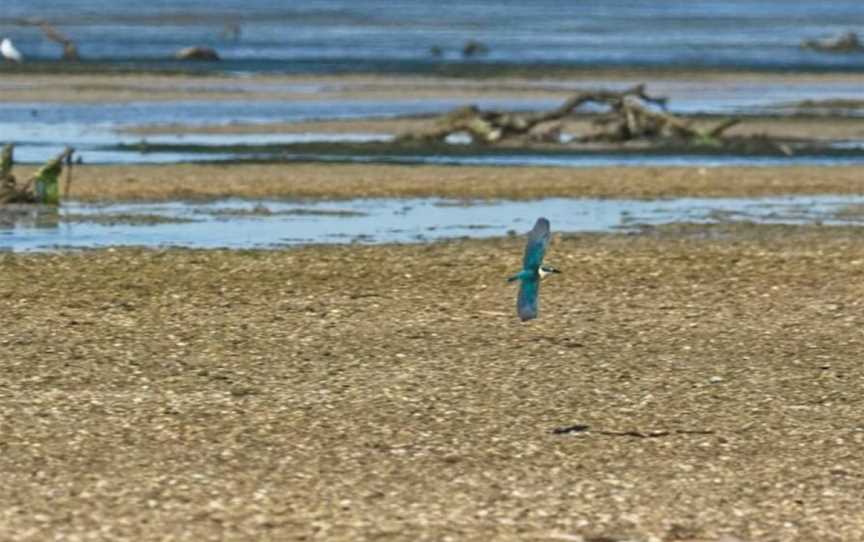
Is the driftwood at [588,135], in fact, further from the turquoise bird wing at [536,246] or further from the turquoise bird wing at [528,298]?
the turquoise bird wing at [536,246]

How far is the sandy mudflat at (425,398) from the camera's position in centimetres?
1100

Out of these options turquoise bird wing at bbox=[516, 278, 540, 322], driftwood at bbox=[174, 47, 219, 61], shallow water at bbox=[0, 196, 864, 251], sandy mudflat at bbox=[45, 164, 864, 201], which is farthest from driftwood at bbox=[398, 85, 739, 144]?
driftwood at bbox=[174, 47, 219, 61]

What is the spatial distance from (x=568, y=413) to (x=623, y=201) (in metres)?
15.4

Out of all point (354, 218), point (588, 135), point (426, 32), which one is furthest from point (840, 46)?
point (354, 218)

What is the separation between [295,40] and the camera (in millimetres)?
91188

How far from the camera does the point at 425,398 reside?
13914mm

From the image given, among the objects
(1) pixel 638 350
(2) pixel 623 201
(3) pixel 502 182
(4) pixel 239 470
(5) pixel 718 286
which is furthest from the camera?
(3) pixel 502 182

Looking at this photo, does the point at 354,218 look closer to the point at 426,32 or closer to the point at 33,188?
the point at 33,188

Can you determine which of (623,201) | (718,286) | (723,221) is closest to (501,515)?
(718,286)

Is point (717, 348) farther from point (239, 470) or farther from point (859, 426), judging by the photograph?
point (239, 470)

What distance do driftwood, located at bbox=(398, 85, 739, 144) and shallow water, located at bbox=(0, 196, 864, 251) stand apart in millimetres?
9917

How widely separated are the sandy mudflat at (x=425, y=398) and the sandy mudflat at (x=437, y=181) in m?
8.13

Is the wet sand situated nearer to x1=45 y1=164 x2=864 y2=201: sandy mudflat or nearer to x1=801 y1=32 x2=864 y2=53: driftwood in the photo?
x1=801 y1=32 x2=864 y2=53: driftwood

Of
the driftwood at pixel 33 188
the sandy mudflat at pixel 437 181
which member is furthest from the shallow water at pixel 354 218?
the sandy mudflat at pixel 437 181
